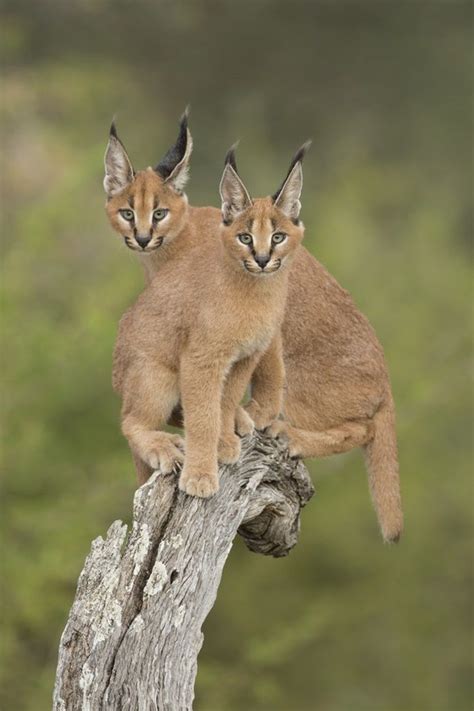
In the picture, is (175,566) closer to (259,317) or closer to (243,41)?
(259,317)

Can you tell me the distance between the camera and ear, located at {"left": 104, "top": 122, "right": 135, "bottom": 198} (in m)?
6.77

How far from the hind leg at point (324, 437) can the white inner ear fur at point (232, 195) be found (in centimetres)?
134

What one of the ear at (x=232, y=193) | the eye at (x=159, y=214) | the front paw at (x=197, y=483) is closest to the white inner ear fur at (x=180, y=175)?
the eye at (x=159, y=214)

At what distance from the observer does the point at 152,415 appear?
655 cm

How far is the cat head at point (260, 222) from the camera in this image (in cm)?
607

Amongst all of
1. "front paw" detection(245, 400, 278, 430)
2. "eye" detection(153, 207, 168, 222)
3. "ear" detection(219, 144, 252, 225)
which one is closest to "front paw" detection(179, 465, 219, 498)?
"front paw" detection(245, 400, 278, 430)

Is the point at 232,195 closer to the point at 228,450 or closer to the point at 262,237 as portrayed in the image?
the point at 262,237

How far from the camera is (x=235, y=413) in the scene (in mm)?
6711

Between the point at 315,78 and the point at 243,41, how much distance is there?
1234 mm

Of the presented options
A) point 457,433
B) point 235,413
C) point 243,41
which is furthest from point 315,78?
point 235,413

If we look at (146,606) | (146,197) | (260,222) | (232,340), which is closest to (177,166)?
(146,197)

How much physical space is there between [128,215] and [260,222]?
1044mm

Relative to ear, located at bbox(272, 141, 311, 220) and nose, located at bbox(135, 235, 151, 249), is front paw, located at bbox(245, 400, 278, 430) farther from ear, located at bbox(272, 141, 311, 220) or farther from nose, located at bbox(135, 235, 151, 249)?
ear, located at bbox(272, 141, 311, 220)

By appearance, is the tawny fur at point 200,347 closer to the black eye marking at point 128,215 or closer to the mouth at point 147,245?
the mouth at point 147,245
